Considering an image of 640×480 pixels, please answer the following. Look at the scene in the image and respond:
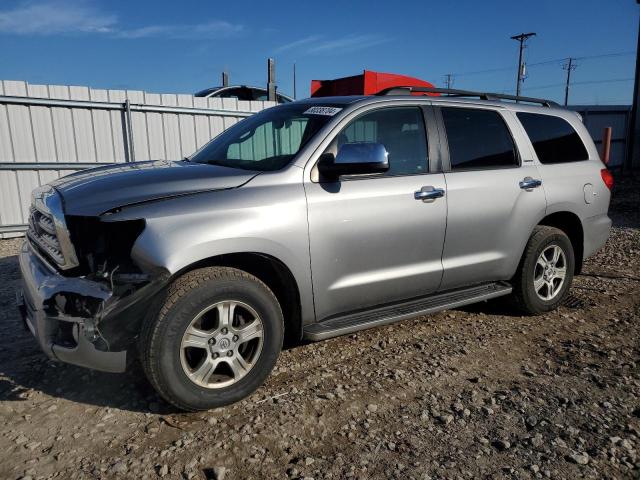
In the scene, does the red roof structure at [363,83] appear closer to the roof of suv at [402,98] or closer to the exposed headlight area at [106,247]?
the roof of suv at [402,98]

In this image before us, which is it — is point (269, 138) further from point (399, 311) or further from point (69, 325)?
point (69, 325)

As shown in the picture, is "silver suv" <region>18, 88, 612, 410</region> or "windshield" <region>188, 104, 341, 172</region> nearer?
"silver suv" <region>18, 88, 612, 410</region>

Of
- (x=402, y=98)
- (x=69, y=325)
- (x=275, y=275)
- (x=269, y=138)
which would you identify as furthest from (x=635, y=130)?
(x=69, y=325)

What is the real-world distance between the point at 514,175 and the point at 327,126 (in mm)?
1804

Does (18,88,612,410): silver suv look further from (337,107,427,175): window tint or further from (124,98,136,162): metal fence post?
(124,98,136,162): metal fence post

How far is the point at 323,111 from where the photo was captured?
141 inches

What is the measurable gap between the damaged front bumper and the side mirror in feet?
4.26

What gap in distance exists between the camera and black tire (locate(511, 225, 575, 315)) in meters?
4.35

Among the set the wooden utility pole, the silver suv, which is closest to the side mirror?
the silver suv

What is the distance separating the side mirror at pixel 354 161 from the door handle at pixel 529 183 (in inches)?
63.1

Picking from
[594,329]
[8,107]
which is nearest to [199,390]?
[594,329]

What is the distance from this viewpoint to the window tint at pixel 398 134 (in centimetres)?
361

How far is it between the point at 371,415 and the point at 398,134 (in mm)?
1995

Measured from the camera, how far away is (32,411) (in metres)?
2.97
